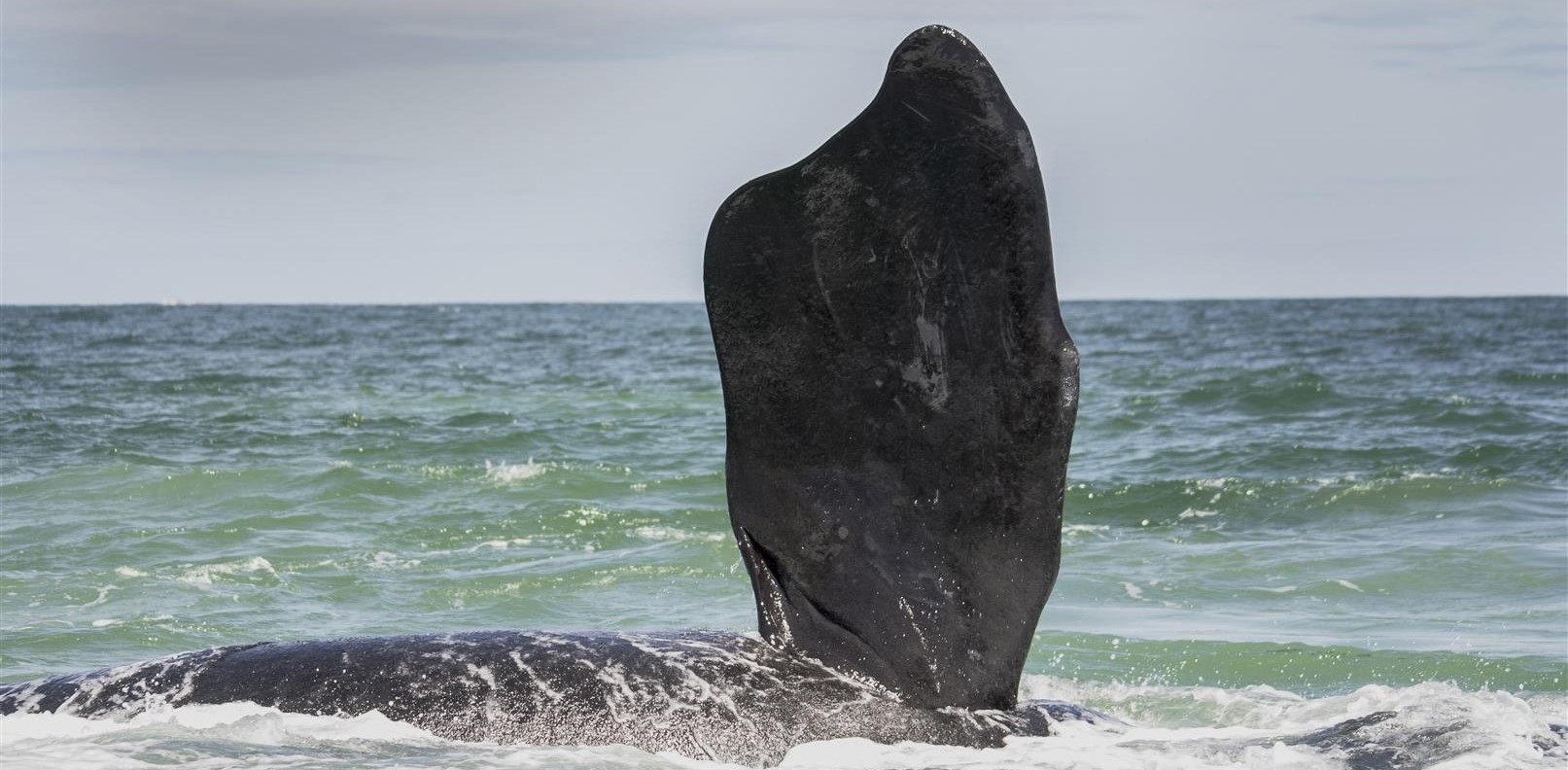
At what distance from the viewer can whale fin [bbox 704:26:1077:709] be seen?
3.65 meters

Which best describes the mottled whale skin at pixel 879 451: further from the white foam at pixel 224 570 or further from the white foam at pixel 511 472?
the white foam at pixel 511 472

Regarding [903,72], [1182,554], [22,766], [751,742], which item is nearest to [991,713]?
[751,742]

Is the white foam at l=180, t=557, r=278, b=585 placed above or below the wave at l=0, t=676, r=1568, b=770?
below

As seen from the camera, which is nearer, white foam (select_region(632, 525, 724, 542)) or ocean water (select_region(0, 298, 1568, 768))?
ocean water (select_region(0, 298, 1568, 768))

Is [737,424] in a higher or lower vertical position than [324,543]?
higher

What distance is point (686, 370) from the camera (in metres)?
28.9

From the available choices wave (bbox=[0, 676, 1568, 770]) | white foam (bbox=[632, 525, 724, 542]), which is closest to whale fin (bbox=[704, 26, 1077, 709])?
wave (bbox=[0, 676, 1568, 770])

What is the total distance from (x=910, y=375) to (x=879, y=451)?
0.61 feet

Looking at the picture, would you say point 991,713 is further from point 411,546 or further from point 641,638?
point 411,546

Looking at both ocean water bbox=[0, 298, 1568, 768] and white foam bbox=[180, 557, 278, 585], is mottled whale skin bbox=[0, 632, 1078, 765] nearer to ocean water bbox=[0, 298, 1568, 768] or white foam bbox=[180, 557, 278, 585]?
ocean water bbox=[0, 298, 1568, 768]

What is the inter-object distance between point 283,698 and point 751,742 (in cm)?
104

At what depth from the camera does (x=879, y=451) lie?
374 cm

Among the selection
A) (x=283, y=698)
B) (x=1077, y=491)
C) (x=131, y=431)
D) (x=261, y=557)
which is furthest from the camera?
(x=131, y=431)

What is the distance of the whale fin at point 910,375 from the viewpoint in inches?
144
